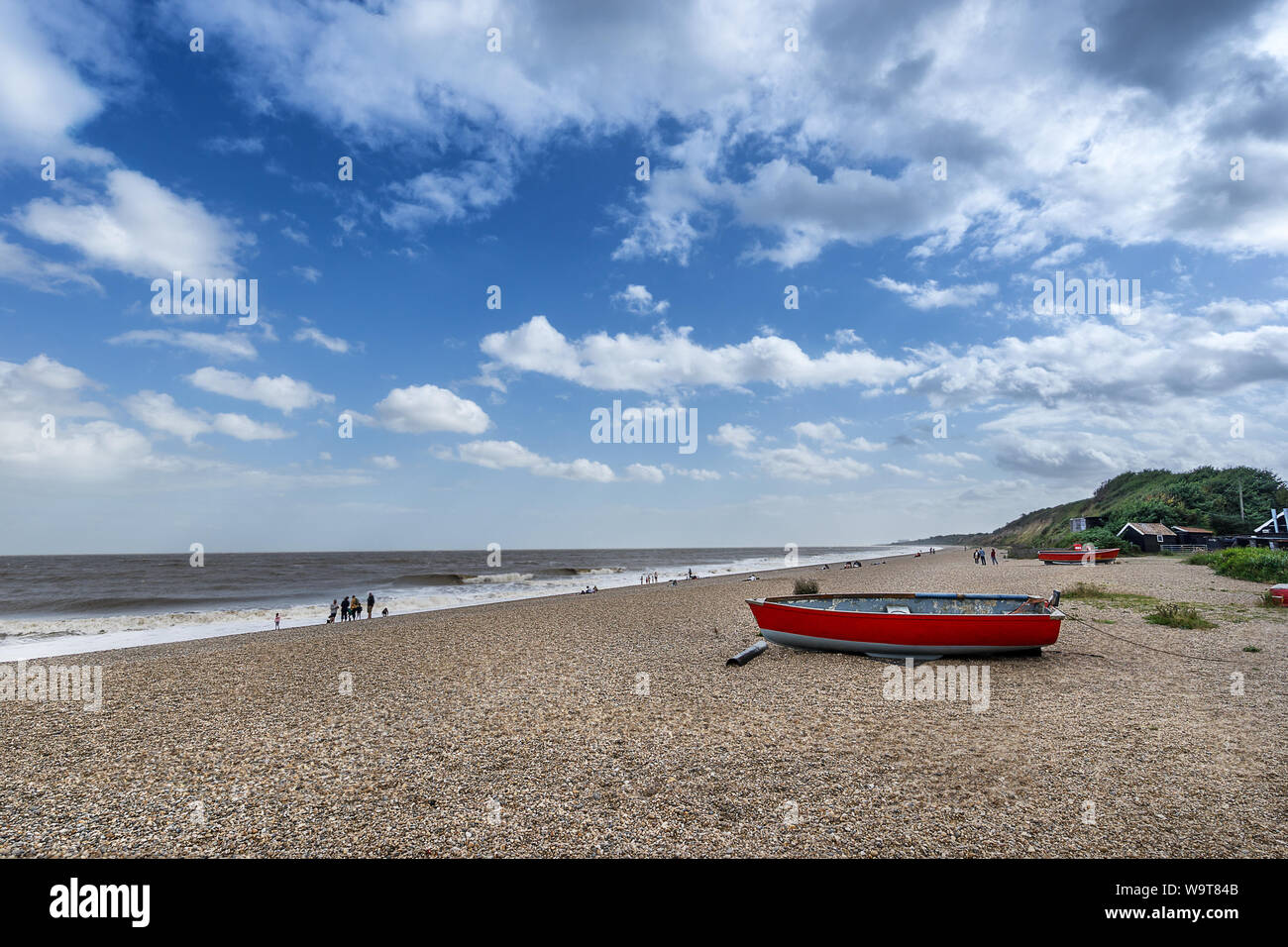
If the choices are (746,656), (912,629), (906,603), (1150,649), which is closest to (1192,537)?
(1150,649)

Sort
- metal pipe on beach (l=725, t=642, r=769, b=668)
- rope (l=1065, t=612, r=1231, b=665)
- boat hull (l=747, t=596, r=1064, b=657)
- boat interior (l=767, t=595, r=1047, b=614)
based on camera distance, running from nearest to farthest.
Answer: rope (l=1065, t=612, r=1231, b=665) → boat hull (l=747, t=596, r=1064, b=657) → metal pipe on beach (l=725, t=642, r=769, b=668) → boat interior (l=767, t=595, r=1047, b=614)

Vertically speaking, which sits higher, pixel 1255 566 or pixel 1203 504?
pixel 1203 504

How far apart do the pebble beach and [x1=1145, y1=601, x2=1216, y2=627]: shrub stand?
2.20 meters

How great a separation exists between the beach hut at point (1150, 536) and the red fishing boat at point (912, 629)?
56.0 meters

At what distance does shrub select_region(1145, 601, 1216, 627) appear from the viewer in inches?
696

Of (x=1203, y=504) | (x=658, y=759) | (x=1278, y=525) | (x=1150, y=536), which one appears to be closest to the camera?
(x=658, y=759)

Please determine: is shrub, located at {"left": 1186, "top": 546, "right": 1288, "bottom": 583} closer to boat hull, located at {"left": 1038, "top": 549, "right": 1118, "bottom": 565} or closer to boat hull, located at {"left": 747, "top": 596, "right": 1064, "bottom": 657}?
boat hull, located at {"left": 1038, "top": 549, "right": 1118, "bottom": 565}

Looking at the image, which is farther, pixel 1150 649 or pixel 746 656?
pixel 1150 649

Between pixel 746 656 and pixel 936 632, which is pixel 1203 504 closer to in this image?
pixel 936 632

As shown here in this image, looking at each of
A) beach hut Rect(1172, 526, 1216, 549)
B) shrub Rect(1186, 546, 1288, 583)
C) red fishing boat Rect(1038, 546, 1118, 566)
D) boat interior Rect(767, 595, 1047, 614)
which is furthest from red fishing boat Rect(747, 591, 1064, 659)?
beach hut Rect(1172, 526, 1216, 549)

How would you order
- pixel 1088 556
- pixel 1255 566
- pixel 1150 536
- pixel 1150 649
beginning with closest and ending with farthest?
pixel 1150 649, pixel 1255 566, pixel 1088 556, pixel 1150 536

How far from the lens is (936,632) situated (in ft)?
45.5

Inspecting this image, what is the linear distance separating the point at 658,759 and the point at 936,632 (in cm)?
879
